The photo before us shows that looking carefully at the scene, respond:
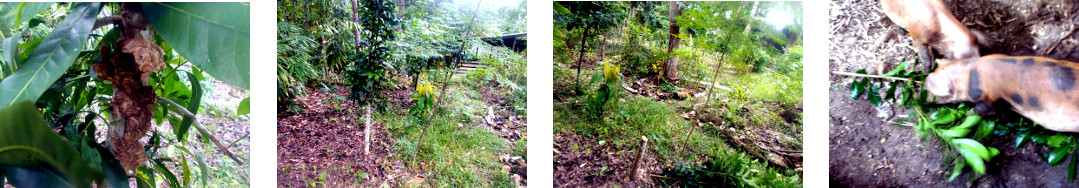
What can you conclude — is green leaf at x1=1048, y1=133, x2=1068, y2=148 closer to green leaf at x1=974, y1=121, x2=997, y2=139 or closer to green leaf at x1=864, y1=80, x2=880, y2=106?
green leaf at x1=974, y1=121, x2=997, y2=139

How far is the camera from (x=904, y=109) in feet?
4.09

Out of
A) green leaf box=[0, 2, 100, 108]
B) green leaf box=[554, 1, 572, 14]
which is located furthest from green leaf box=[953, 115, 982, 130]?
green leaf box=[0, 2, 100, 108]

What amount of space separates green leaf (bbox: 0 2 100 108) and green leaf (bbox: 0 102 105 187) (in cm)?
3

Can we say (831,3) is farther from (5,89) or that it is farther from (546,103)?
(5,89)

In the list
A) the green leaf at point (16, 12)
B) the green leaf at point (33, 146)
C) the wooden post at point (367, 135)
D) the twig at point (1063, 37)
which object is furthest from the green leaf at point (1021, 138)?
the green leaf at point (16, 12)

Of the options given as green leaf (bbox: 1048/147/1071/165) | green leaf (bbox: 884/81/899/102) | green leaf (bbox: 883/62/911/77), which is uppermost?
green leaf (bbox: 883/62/911/77)

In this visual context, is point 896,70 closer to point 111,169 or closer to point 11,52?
point 111,169

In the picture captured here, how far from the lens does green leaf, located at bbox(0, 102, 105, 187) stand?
0.73 m

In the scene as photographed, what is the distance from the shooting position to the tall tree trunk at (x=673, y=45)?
49.4 inches

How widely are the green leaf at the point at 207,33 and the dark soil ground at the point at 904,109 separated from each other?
5.08 feet

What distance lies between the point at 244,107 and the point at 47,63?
1.26 ft

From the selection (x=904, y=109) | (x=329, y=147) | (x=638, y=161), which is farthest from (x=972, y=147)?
(x=329, y=147)

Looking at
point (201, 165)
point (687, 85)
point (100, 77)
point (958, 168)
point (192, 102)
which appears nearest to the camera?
point (100, 77)

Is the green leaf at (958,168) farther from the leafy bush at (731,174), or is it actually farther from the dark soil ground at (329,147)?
the dark soil ground at (329,147)
